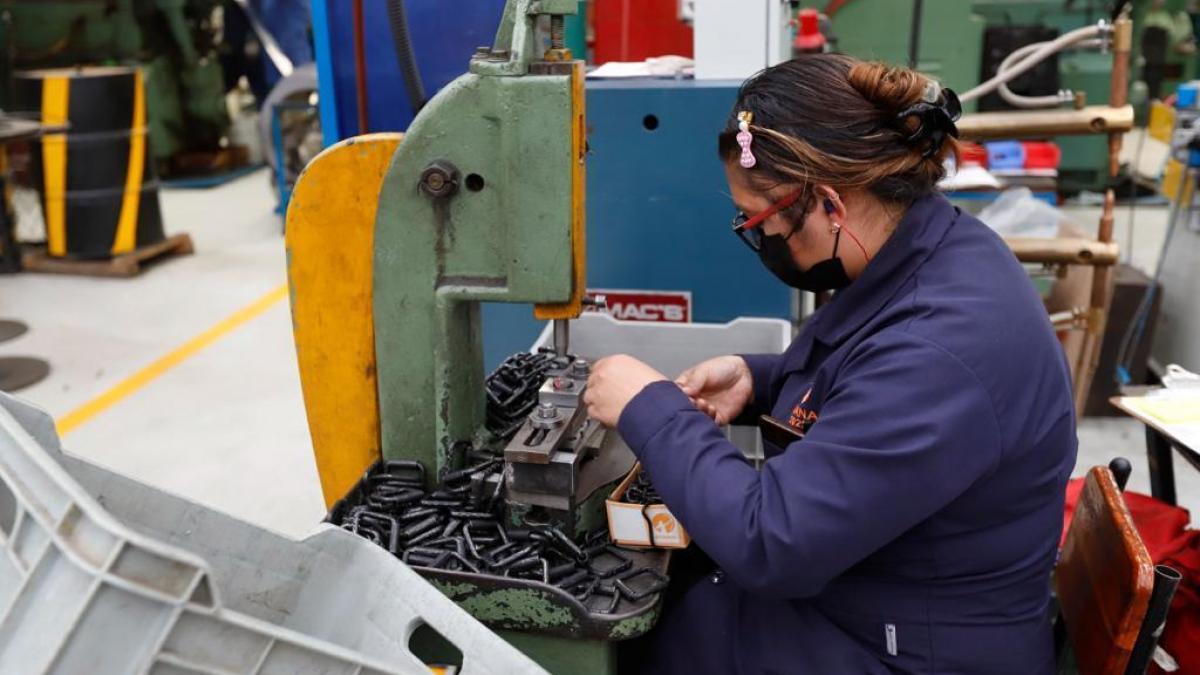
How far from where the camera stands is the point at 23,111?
4.63m

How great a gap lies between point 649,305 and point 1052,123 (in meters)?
1.27

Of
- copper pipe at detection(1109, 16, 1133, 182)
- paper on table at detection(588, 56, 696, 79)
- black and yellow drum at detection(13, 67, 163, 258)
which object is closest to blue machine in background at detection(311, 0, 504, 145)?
paper on table at detection(588, 56, 696, 79)

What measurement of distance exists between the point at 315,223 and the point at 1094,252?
6.90 feet

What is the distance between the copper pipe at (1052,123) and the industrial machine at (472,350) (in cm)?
176

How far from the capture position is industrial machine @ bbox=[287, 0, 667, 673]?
1239 mm

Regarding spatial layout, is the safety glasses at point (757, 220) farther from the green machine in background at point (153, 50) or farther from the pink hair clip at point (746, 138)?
the green machine in background at point (153, 50)

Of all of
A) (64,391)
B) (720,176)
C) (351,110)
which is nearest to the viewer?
(720,176)

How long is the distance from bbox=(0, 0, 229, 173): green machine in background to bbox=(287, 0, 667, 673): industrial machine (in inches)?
215

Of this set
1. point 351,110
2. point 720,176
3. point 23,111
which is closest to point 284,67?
point 23,111

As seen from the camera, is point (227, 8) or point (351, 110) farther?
point (227, 8)

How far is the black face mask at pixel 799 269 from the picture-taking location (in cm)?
125

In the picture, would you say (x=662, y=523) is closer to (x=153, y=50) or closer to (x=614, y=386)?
(x=614, y=386)

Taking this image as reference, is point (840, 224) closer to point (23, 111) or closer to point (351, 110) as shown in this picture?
point (351, 110)

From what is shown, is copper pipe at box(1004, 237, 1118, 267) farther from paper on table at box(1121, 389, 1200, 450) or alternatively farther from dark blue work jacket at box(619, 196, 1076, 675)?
dark blue work jacket at box(619, 196, 1076, 675)
